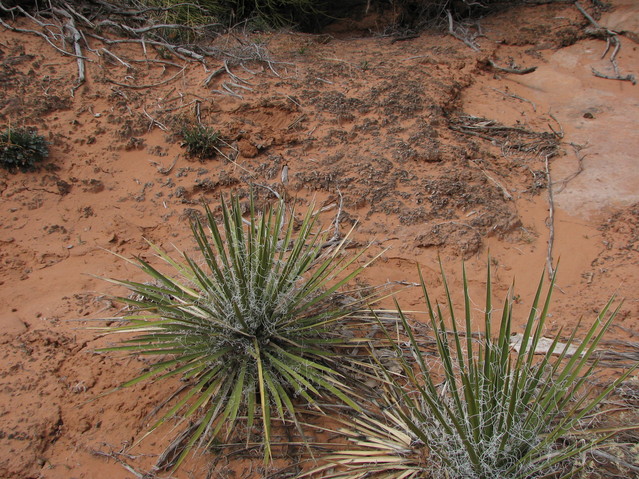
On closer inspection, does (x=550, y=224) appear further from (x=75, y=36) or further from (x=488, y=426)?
(x=75, y=36)

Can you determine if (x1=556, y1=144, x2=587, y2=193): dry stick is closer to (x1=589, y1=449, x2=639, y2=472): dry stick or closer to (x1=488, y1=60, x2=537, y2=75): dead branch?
(x1=488, y1=60, x2=537, y2=75): dead branch

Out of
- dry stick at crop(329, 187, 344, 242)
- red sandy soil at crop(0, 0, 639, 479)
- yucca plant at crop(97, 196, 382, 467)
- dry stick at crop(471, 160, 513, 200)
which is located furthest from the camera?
dry stick at crop(471, 160, 513, 200)

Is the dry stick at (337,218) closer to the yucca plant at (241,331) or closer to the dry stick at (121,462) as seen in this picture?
the yucca plant at (241,331)

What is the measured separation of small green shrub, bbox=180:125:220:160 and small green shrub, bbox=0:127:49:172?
1.27m

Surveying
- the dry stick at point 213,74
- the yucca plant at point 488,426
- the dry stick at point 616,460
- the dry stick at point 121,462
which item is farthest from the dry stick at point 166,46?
the dry stick at point 616,460

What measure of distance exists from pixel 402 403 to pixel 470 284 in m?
1.36

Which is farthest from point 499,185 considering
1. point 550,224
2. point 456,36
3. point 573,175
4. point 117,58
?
point 117,58

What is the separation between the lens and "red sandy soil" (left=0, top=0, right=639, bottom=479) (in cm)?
261

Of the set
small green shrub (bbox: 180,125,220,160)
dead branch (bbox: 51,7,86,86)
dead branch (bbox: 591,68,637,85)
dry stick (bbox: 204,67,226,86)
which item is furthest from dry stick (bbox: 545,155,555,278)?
dead branch (bbox: 51,7,86,86)

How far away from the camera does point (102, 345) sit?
9.32 ft

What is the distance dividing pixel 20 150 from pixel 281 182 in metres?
2.32

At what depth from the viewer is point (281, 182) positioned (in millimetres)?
4387

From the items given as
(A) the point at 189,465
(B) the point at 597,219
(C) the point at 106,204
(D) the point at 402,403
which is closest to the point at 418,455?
(D) the point at 402,403

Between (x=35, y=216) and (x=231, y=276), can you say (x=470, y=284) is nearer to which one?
(x=231, y=276)
